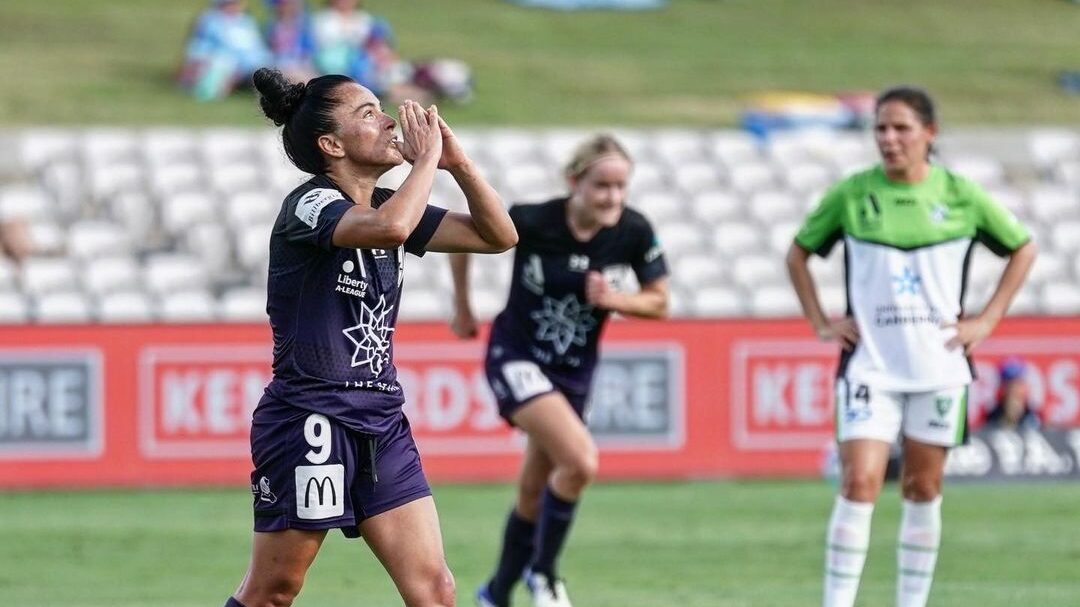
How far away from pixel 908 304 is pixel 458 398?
7148mm

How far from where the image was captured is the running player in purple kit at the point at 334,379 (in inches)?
228

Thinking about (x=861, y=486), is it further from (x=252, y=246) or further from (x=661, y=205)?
(x=661, y=205)

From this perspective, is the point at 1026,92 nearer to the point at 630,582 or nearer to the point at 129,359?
the point at 129,359

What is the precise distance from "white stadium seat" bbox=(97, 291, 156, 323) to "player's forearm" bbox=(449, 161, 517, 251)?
30.6ft

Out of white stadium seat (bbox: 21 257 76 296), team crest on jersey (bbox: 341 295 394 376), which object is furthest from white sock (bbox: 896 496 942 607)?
white stadium seat (bbox: 21 257 76 296)

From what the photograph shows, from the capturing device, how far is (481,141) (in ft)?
65.9

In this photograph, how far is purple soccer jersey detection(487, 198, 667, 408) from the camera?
902 centimetres

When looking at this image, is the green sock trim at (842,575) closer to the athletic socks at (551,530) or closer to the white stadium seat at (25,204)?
the athletic socks at (551,530)

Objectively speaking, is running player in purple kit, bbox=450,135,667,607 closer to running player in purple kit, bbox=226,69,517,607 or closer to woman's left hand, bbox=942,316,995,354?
woman's left hand, bbox=942,316,995,354

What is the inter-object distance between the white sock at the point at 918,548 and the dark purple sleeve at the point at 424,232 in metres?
2.94

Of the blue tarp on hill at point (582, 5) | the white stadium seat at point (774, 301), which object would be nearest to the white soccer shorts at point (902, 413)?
the white stadium seat at point (774, 301)

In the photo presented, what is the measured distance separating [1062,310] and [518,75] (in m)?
10.8

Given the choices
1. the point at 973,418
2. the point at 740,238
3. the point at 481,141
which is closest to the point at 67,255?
the point at 481,141

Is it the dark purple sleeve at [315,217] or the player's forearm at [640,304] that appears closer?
the dark purple sleeve at [315,217]
